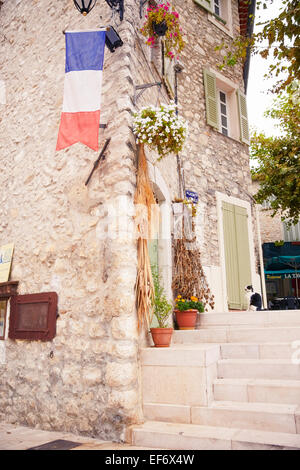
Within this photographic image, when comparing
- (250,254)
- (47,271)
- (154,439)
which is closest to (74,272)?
(47,271)

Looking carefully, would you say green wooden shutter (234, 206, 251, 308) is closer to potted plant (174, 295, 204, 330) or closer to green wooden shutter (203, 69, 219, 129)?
green wooden shutter (203, 69, 219, 129)

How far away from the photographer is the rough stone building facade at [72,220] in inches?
138

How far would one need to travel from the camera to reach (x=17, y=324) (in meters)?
4.38

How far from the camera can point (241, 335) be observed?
14.6ft

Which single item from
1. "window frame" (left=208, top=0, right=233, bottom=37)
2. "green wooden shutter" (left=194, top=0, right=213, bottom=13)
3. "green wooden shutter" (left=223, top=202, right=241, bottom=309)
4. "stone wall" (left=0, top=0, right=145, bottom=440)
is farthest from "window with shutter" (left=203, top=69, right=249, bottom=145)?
"stone wall" (left=0, top=0, right=145, bottom=440)

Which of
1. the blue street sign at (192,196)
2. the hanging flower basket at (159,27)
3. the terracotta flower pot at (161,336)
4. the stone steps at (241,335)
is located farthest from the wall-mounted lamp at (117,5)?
the stone steps at (241,335)

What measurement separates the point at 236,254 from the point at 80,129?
4537 millimetres

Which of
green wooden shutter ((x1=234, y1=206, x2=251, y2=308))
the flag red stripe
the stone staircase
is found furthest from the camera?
green wooden shutter ((x1=234, y1=206, x2=251, y2=308))

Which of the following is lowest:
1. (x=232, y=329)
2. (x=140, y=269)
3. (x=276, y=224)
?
(x=232, y=329)

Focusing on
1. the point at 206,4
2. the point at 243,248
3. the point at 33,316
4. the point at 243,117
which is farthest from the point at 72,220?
the point at 206,4

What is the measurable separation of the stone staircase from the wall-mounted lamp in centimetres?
381

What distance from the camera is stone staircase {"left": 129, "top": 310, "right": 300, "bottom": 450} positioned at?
290 cm

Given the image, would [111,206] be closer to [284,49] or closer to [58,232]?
[58,232]

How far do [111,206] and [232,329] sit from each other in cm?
213
